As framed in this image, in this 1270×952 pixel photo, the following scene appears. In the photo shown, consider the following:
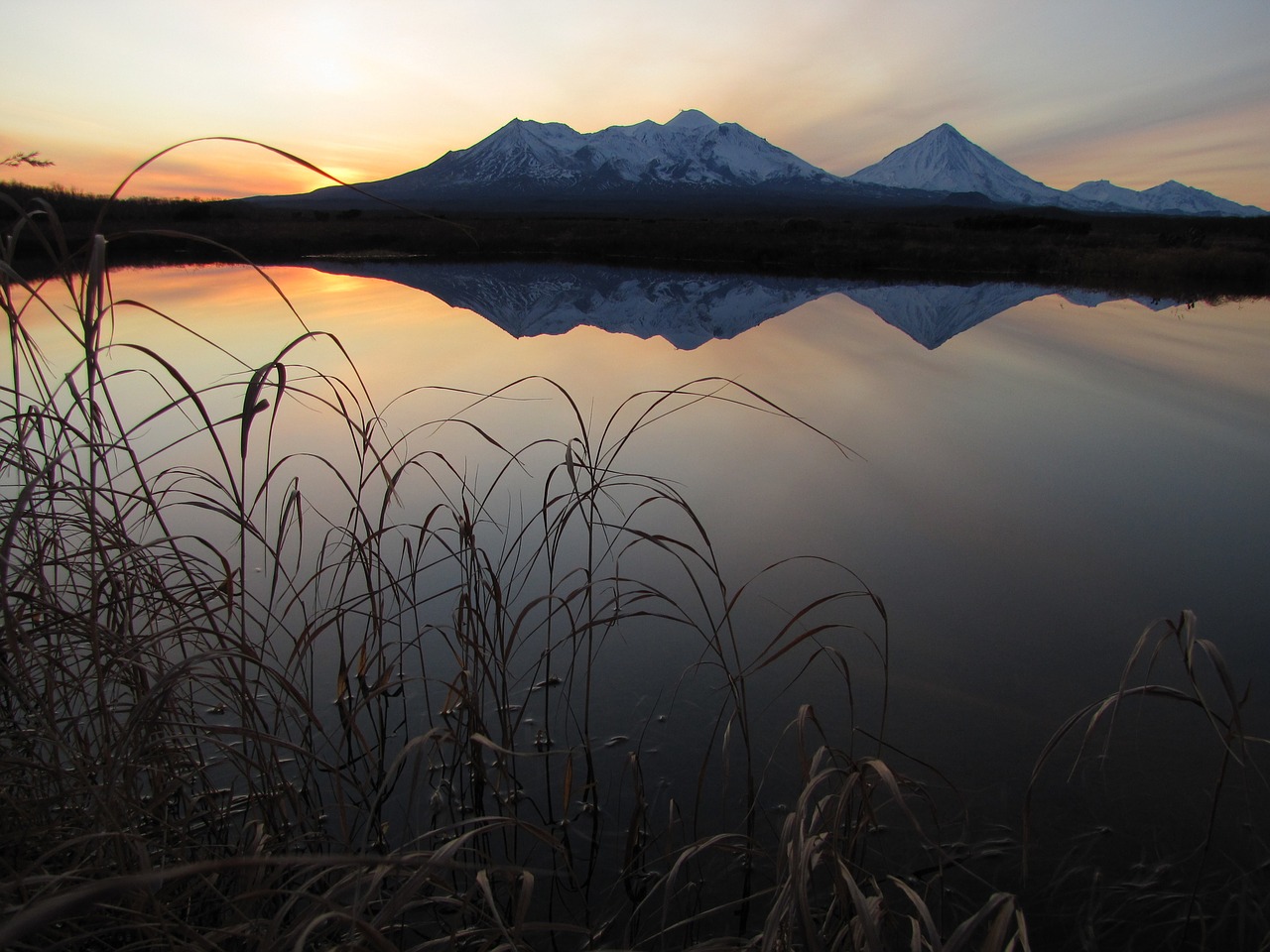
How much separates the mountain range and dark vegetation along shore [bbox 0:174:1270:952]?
9244 centimetres

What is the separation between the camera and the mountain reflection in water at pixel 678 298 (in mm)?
8562

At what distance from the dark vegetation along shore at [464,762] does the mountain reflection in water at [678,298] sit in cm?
543

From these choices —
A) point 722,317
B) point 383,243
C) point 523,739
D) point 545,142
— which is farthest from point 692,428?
point 545,142

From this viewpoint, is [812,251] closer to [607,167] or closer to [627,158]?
[607,167]

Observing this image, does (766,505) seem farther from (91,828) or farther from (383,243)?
(383,243)

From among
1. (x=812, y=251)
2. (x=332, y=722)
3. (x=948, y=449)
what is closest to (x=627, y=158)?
(x=812, y=251)

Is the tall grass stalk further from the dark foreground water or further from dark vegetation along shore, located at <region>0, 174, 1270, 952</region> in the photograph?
the dark foreground water

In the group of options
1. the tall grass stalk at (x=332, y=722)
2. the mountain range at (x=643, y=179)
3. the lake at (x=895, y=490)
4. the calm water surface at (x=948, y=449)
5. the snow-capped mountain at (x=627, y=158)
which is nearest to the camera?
the tall grass stalk at (x=332, y=722)

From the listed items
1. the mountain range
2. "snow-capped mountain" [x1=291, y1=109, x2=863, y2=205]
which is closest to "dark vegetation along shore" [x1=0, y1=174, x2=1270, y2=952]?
the mountain range

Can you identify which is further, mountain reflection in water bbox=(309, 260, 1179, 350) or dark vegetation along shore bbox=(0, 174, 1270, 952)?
mountain reflection in water bbox=(309, 260, 1179, 350)

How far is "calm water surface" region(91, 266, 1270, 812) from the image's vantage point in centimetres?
233

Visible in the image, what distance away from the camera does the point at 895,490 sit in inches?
148

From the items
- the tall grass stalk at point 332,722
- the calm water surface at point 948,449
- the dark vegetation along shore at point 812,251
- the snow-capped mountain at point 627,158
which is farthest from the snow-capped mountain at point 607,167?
the tall grass stalk at point 332,722

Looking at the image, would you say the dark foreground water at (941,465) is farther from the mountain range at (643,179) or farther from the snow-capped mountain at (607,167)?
the snow-capped mountain at (607,167)
